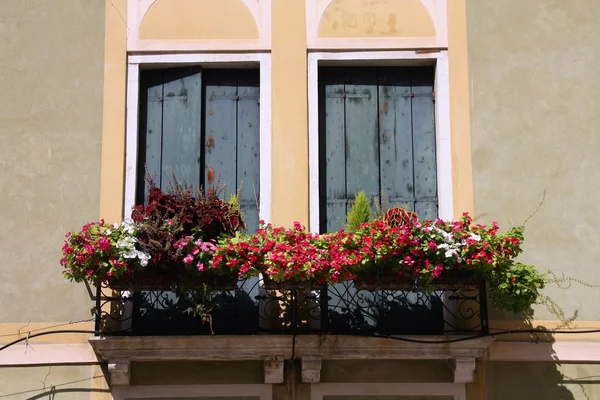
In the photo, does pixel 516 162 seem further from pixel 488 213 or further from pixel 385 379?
pixel 385 379

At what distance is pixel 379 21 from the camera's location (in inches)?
449

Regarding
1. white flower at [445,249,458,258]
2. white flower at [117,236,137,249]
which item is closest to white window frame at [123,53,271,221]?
white flower at [117,236,137,249]

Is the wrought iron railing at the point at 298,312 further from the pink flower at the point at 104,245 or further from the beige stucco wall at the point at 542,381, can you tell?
the pink flower at the point at 104,245

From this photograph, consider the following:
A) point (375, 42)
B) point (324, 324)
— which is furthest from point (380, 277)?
point (375, 42)

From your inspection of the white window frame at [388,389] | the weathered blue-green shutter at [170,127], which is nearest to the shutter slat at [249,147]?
the weathered blue-green shutter at [170,127]

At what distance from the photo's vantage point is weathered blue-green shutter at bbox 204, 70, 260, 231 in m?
11.2

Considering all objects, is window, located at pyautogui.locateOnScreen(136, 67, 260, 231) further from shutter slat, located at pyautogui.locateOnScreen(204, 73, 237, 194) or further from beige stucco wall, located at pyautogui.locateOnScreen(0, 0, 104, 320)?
beige stucco wall, located at pyautogui.locateOnScreen(0, 0, 104, 320)

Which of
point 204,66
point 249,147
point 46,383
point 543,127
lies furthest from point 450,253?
point 46,383

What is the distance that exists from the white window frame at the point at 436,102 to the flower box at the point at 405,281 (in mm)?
900

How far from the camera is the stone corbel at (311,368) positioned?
10.4 m

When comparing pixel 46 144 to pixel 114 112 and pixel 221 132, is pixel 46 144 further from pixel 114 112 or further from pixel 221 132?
pixel 221 132

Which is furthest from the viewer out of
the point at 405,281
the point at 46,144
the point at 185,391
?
the point at 46,144

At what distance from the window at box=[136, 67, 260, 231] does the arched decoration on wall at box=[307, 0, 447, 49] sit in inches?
28.6

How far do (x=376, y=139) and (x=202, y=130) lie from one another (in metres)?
1.50
